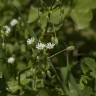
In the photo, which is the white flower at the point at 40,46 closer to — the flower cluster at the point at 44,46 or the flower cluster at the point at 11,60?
the flower cluster at the point at 44,46

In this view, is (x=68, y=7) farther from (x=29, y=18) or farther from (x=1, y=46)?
(x=1, y=46)

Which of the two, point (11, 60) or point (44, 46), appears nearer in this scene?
point (44, 46)

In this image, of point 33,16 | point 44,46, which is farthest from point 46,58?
point 33,16

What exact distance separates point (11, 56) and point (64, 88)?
2.10 feet

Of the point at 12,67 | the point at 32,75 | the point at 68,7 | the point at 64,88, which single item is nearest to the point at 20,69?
the point at 12,67

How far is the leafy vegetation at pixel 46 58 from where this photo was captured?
2614mm

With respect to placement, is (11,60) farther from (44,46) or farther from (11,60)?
(44,46)

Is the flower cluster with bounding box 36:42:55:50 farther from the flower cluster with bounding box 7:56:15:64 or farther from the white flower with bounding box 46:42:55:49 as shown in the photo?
the flower cluster with bounding box 7:56:15:64

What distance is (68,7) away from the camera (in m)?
3.29

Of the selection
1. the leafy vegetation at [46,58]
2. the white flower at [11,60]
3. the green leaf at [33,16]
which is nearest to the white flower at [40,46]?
the leafy vegetation at [46,58]

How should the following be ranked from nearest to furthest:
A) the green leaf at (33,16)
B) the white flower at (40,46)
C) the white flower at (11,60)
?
the white flower at (40,46)
the white flower at (11,60)
the green leaf at (33,16)

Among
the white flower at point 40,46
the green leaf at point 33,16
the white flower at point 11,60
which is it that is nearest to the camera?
the white flower at point 40,46

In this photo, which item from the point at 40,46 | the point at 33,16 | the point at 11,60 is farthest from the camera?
the point at 33,16

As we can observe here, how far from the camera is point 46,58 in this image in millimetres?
2633
